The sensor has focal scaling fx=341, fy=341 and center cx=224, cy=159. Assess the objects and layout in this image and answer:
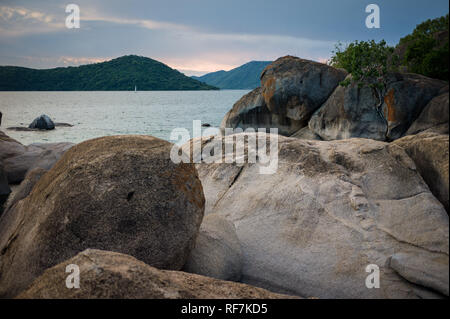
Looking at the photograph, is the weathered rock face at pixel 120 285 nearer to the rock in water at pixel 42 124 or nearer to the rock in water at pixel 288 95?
the rock in water at pixel 288 95

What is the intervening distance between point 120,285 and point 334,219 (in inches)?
123

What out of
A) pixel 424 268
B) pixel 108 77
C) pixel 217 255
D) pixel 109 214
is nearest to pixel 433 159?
pixel 424 268

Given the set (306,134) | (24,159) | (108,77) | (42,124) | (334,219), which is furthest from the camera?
(108,77)

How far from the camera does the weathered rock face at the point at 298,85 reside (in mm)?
19219

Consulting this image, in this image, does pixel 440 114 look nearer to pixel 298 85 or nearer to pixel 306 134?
pixel 298 85

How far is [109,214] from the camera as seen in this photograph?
4.09 meters

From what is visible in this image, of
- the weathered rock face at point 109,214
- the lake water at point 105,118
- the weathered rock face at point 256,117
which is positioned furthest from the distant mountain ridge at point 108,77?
the weathered rock face at point 109,214

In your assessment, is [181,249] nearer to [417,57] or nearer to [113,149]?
[113,149]

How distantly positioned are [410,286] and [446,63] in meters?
2.22

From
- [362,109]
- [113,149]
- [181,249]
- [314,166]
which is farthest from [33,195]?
[362,109]

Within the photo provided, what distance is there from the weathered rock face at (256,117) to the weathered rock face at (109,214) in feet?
57.0

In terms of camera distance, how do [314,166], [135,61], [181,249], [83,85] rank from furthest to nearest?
[135,61], [83,85], [314,166], [181,249]

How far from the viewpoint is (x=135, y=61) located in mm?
98312
